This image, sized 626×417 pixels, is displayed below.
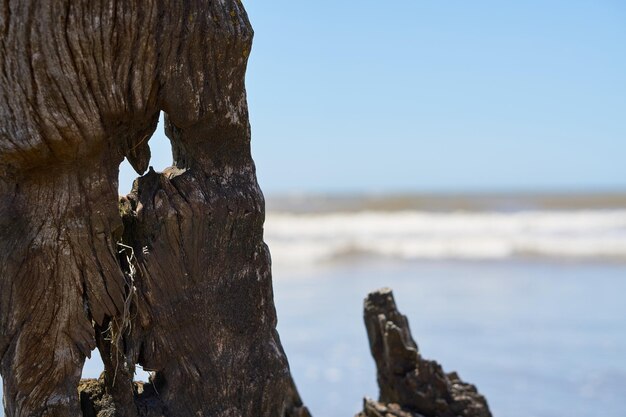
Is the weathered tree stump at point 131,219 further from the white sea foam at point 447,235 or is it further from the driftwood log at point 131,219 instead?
the white sea foam at point 447,235

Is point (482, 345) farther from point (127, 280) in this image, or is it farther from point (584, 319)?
point (127, 280)

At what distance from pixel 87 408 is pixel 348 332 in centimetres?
811

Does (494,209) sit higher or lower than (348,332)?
higher

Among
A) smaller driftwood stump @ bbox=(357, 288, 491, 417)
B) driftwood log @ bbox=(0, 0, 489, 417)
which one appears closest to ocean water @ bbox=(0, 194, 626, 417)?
smaller driftwood stump @ bbox=(357, 288, 491, 417)

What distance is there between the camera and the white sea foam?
71.4ft

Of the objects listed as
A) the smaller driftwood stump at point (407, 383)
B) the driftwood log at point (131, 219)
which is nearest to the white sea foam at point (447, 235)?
the smaller driftwood stump at point (407, 383)

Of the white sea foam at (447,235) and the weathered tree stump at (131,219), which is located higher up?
the white sea foam at (447,235)

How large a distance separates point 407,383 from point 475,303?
878 cm

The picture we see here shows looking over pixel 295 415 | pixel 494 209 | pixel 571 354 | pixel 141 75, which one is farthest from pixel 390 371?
pixel 494 209

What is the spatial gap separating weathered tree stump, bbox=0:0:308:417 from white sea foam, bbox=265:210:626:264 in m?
16.4

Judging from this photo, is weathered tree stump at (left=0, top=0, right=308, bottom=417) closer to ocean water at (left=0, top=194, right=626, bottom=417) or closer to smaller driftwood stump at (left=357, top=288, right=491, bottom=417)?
smaller driftwood stump at (left=357, top=288, right=491, bottom=417)

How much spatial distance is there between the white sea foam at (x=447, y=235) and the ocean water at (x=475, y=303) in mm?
52

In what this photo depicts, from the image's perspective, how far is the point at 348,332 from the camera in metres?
12.0

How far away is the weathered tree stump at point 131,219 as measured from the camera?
11.5 feet
